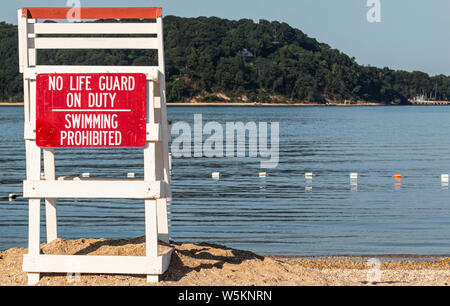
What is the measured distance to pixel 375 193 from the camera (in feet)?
74.6

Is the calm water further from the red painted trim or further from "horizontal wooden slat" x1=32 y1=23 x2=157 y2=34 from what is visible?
the red painted trim

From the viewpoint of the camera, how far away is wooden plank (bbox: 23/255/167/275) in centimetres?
739

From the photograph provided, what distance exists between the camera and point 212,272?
316 inches

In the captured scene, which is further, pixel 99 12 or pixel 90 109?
pixel 99 12

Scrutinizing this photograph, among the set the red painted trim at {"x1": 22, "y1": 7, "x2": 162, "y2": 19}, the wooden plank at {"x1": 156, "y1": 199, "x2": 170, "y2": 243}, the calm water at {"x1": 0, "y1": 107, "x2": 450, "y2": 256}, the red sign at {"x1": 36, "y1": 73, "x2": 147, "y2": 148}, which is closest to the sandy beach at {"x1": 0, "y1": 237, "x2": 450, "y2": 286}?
the wooden plank at {"x1": 156, "y1": 199, "x2": 170, "y2": 243}

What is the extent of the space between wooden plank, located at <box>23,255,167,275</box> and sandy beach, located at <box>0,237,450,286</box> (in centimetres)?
12

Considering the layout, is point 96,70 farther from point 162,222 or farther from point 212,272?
point 212,272

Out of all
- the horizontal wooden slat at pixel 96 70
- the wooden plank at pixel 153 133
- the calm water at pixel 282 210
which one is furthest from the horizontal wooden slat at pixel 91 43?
the calm water at pixel 282 210

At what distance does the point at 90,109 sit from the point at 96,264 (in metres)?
1.58

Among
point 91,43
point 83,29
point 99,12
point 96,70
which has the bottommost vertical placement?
point 96,70

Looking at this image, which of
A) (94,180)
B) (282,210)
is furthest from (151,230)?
(282,210)

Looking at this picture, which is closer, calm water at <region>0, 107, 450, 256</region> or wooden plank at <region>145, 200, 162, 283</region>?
wooden plank at <region>145, 200, 162, 283</region>

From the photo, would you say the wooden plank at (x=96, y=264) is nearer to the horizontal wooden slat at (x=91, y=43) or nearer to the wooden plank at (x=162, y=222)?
the wooden plank at (x=162, y=222)
